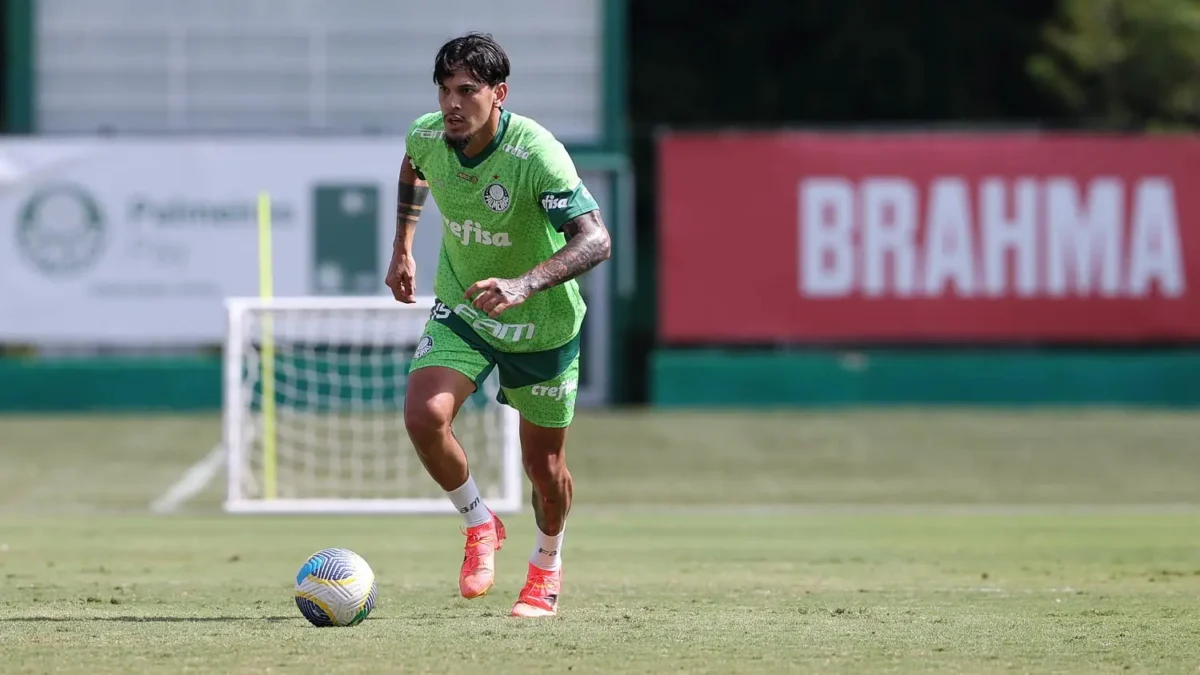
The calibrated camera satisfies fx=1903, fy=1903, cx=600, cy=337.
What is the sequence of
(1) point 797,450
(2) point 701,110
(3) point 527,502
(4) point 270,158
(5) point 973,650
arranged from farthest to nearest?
(2) point 701,110
(4) point 270,158
(1) point 797,450
(3) point 527,502
(5) point 973,650

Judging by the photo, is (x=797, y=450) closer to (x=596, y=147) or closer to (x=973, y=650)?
(x=596, y=147)

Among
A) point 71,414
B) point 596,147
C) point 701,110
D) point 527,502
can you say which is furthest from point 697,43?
point 527,502

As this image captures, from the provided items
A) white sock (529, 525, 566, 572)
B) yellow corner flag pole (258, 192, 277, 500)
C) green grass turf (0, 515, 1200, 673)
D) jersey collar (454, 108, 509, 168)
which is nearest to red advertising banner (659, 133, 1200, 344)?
yellow corner flag pole (258, 192, 277, 500)

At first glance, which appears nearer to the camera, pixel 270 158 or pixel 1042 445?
pixel 1042 445

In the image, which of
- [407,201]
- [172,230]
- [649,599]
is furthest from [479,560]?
[172,230]

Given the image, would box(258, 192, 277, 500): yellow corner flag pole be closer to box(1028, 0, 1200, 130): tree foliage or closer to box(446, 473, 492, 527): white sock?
box(446, 473, 492, 527): white sock

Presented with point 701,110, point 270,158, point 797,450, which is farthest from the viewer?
point 701,110

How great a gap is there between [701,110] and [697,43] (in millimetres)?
1429

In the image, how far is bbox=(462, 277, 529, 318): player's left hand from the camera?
6.79 metres

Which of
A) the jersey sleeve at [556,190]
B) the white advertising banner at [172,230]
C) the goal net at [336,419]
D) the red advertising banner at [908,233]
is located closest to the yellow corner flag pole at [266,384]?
the goal net at [336,419]

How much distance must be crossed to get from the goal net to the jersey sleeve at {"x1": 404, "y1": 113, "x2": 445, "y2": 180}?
174 inches

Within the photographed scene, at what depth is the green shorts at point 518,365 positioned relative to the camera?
7387 millimetres

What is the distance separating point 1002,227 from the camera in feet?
68.6

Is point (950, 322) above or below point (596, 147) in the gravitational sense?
below
